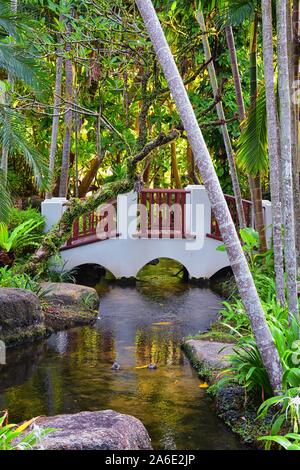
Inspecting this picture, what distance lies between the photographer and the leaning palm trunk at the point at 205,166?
5754mm

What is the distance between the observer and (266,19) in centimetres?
727

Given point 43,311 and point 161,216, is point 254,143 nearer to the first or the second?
point 43,311

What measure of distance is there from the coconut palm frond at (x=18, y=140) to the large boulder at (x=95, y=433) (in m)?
4.87

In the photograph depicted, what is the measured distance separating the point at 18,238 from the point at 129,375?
4.90m

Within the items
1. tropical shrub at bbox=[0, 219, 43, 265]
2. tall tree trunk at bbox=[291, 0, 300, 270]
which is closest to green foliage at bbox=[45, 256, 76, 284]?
tropical shrub at bbox=[0, 219, 43, 265]

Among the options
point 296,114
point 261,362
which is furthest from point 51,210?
point 261,362

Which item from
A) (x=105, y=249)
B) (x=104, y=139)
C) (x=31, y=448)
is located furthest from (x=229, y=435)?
(x=104, y=139)

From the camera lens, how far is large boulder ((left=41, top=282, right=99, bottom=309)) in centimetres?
1082

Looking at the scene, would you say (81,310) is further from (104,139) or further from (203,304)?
(104,139)

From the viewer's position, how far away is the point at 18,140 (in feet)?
32.0

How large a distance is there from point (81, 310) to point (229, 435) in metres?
4.74

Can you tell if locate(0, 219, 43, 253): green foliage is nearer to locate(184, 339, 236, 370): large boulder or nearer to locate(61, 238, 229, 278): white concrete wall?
locate(61, 238, 229, 278): white concrete wall

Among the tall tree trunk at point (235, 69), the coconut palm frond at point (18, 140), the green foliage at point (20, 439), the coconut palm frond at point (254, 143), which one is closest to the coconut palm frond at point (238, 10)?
the coconut palm frond at point (254, 143)

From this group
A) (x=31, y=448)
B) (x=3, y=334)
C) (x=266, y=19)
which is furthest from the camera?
(x=3, y=334)
